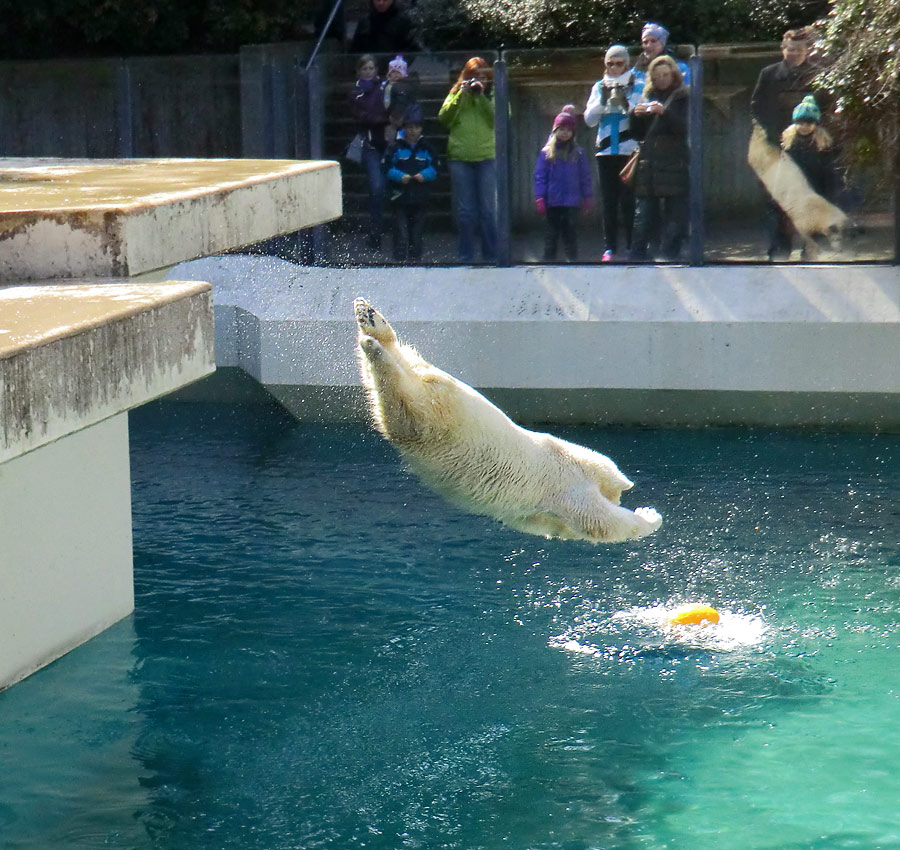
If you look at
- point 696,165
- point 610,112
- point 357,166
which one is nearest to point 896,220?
point 696,165

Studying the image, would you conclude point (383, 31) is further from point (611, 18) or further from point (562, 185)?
point (562, 185)

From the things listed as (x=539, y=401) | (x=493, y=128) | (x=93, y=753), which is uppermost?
(x=493, y=128)

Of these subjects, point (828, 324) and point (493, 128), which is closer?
point (828, 324)

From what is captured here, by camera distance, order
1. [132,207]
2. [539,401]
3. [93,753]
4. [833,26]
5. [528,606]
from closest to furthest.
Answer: [132,207]
[93,753]
[528,606]
[833,26]
[539,401]

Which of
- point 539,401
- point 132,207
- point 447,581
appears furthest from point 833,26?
point 132,207

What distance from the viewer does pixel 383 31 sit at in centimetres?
1551

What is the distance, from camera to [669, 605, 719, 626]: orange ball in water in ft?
25.4

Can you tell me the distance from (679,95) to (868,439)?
344 centimetres

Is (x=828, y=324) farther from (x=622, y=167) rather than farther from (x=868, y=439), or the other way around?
(x=622, y=167)

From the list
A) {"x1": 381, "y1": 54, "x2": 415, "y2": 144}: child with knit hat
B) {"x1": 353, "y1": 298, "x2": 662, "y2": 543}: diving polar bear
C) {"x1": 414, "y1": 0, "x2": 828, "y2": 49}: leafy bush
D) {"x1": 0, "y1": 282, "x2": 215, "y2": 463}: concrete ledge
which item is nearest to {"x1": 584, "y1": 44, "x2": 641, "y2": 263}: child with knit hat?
{"x1": 381, "y1": 54, "x2": 415, "y2": 144}: child with knit hat

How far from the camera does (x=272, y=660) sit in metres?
7.47

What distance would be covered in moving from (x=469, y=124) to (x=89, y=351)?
351 inches

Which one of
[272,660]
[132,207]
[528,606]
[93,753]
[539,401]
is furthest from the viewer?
Result: [539,401]

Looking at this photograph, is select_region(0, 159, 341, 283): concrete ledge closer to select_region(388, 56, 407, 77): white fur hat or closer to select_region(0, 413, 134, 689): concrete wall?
select_region(0, 413, 134, 689): concrete wall
